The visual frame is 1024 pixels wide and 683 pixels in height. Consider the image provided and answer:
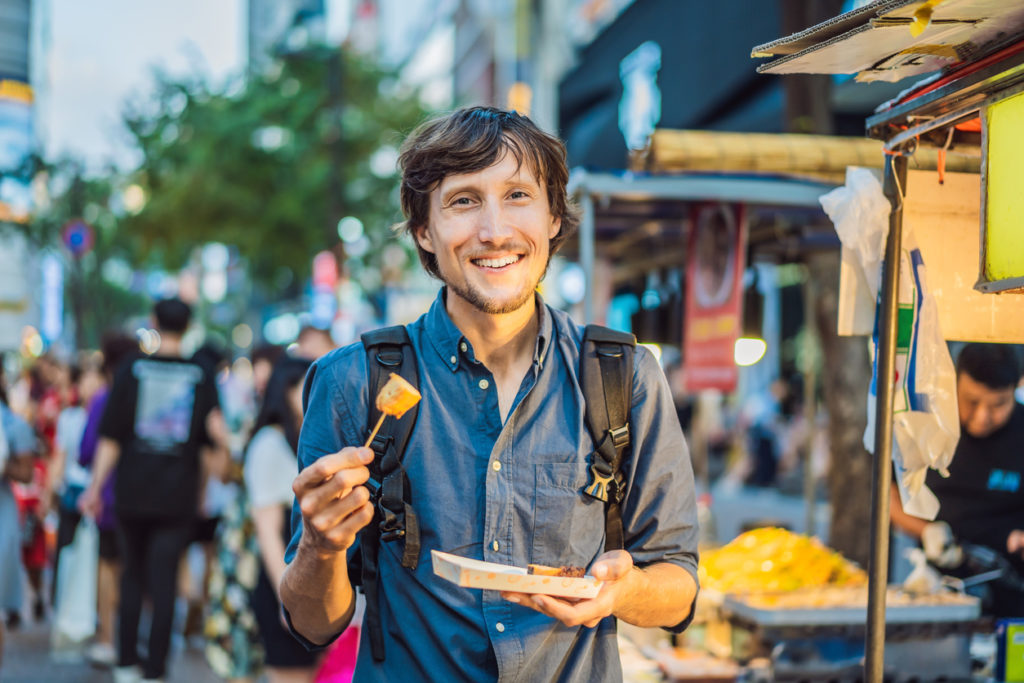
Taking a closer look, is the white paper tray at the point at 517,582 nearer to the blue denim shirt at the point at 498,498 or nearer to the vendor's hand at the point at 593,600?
the vendor's hand at the point at 593,600

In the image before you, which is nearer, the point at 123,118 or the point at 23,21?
the point at 23,21

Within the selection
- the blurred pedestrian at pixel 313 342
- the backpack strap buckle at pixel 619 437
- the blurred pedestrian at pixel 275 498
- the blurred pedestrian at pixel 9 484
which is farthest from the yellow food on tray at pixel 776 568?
the blurred pedestrian at pixel 9 484

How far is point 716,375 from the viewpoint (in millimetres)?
6488

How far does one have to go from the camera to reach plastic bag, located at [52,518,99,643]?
333 inches

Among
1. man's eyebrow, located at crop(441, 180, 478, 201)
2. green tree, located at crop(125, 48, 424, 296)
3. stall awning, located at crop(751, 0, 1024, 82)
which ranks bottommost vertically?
man's eyebrow, located at crop(441, 180, 478, 201)

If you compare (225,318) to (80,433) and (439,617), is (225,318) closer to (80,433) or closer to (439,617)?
(80,433)

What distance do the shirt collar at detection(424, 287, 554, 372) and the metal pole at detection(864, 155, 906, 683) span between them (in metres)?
1.04

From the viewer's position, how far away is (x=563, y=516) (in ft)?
7.64

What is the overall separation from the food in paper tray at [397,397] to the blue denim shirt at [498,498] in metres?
0.16

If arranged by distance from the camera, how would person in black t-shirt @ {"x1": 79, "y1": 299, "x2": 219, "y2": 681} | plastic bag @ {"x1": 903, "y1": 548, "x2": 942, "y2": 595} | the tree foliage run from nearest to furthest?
plastic bag @ {"x1": 903, "y1": 548, "x2": 942, "y2": 595}, person in black t-shirt @ {"x1": 79, "y1": 299, "x2": 219, "y2": 681}, the tree foliage

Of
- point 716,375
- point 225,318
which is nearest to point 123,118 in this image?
point 716,375

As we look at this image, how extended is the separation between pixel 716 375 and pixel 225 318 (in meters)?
48.0

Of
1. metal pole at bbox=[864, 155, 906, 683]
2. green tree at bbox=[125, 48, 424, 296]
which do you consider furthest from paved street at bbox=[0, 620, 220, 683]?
green tree at bbox=[125, 48, 424, 296]

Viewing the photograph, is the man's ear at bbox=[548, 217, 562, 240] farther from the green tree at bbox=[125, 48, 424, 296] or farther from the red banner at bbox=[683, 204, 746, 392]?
the green tree at bbox=[125, 48, 424, 296]
